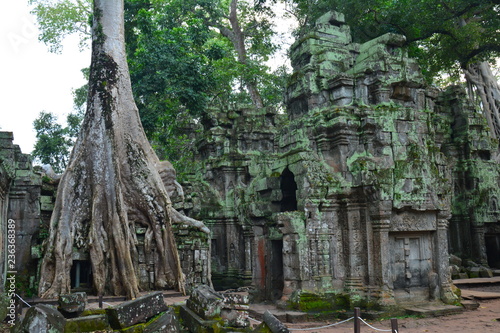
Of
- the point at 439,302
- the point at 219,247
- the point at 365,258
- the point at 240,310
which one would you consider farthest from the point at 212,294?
the point at 219,247

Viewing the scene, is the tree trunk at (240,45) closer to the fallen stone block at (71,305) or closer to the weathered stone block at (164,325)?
the fallen stone block at (71,305)

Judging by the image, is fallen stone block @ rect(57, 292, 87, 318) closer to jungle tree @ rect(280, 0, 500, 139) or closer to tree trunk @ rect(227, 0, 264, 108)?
jungle tree @ rect(280, 0, 500, 139)

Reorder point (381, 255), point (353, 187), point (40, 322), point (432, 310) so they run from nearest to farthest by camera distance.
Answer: point (40, 322) → point (432, 310) → point (381, 255) → point (353, 187)

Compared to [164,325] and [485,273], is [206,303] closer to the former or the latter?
[164,325]

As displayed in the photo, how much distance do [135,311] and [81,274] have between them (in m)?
5.95

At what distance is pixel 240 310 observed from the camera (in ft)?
19.0

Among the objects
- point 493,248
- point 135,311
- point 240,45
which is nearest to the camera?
point 135,311

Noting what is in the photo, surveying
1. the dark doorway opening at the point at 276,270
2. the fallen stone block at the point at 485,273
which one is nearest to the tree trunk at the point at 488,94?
the fallen stone block at the point at 485,273

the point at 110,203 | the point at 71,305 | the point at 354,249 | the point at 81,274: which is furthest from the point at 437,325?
the point at 81,274

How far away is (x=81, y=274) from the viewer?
10.8 metres

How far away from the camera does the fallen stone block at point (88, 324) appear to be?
5284 mm

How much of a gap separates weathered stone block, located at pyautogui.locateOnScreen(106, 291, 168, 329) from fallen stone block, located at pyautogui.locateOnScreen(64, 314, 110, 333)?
0.28 feet

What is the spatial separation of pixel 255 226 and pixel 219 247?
5516mm

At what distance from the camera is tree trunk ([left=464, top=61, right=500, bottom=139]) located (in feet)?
62.3
